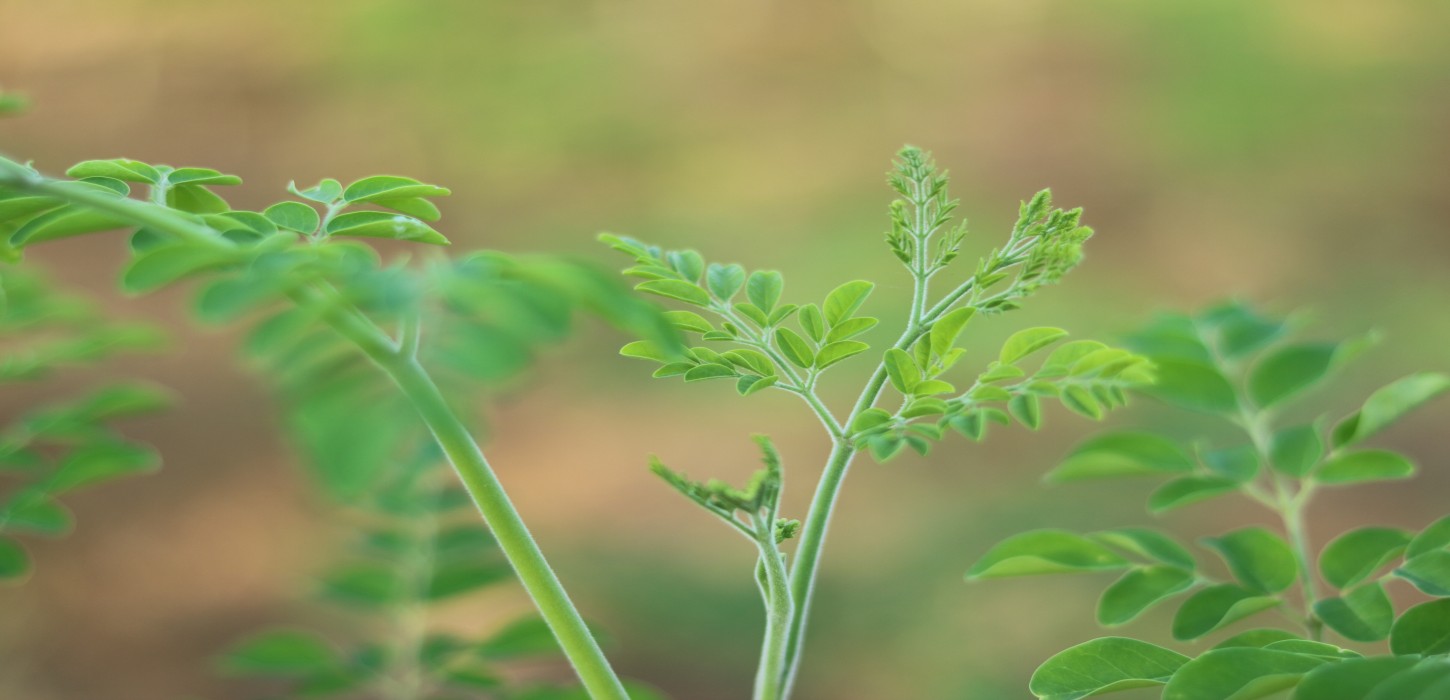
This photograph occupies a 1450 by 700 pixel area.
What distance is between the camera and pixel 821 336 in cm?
74

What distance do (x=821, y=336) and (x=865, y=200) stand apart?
4.97m

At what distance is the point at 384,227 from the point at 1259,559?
0.65m

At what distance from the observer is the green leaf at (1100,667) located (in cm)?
71

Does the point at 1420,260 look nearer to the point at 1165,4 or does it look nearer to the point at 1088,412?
the point at 1165,4

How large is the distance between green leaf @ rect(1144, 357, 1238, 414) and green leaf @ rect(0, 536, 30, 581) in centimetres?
93

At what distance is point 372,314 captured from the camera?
543 mm

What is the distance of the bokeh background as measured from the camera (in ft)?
11.5

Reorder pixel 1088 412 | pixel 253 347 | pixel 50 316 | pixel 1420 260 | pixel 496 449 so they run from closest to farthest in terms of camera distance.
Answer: pixel 253 347 < pixel 1088 412 < pixel 50 316 < pixel 496 449 < pixel 1420 260


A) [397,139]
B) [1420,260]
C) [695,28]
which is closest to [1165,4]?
[1420,260]

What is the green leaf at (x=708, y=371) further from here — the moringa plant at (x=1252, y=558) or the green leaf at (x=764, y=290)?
the moringa plant at (x=1252, y=558)

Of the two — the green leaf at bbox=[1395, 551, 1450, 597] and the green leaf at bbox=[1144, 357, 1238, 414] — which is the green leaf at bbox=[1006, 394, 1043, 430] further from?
the green leaf at bbox=[1144, 357, 1238, 414]

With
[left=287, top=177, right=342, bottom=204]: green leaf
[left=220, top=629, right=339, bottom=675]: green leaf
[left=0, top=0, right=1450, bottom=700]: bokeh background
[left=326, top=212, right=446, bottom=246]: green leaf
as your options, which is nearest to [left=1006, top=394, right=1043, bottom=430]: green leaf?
[left=326, top=212, right=446, bottom=246]: green leaf

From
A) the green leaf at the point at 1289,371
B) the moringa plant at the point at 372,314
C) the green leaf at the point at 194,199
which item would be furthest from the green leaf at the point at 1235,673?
the green leaf at the point at 194,199

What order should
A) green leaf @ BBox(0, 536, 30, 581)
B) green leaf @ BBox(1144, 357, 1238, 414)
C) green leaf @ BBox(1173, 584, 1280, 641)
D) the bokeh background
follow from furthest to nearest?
the bokeh background < green leaf @ BBox(1144, 357, 1238, 414) < green leaf @ BBox(0, 536, 30, 581) < green leaf @ BBox(1173, 584, 1280, 641)
